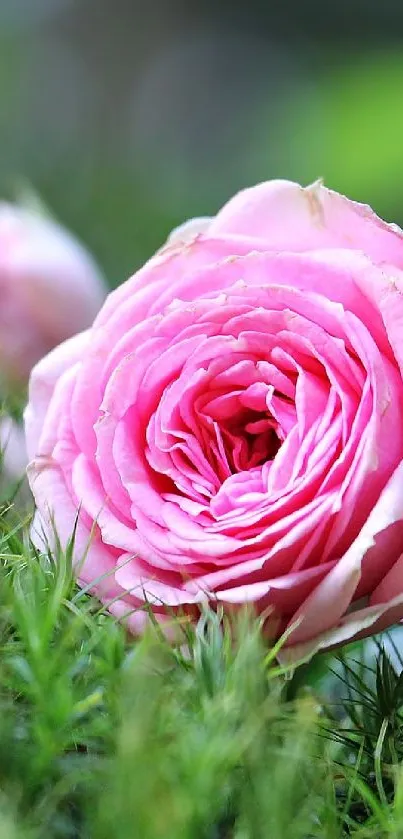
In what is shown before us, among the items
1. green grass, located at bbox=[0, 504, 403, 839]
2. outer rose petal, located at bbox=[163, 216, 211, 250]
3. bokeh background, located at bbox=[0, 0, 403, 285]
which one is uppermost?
bokeh background, located at bbox=[0, 0, 403, 285]

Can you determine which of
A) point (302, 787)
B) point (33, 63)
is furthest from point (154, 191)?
point (302, 787)

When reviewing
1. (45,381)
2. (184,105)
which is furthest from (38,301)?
(184,105)

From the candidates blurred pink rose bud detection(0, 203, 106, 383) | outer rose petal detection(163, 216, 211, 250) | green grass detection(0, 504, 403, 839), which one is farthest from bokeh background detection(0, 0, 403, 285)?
green grass detection(0, 504, 403, 839)

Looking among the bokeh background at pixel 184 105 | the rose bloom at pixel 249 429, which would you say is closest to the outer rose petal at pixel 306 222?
the rose bloom at pixel 249 429

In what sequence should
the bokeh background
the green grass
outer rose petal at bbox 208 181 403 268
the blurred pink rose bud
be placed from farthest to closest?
the bokeh background, the blurred pink rose bud, outer rose petal at bbox 208 181 403 268, the green grass

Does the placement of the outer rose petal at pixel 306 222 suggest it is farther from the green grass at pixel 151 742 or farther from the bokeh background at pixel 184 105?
the bokeh background at pixel 184 105

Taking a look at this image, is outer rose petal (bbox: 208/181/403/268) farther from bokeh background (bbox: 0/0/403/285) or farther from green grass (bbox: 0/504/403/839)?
bokeh background (bbox: 0/0/403/285)
